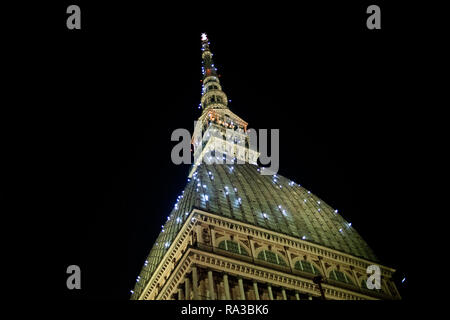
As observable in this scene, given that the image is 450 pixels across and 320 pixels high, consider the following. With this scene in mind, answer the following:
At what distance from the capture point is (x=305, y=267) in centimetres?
4819

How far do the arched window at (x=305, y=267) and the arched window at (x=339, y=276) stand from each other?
214 centimetres

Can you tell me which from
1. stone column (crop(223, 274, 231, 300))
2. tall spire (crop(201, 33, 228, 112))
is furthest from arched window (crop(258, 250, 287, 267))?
tall spire (crop(201, 33, 228, 112))

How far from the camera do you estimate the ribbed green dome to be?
49906mm

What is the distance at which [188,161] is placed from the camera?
79312 millimetres

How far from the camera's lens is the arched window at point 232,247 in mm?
44594

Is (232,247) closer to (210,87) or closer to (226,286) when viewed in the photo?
(226,286)

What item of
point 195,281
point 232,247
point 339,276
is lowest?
point 339,276

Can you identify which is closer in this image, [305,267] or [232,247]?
[232,247]

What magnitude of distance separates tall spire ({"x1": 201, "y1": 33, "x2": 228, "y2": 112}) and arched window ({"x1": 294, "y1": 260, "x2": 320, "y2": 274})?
39801 millimetres

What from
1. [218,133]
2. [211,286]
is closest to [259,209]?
[211,286]

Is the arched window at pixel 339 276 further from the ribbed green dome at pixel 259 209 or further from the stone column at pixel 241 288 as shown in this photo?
the stone column at pixel 241 288

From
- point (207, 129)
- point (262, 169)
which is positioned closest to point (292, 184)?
point (262, 169)

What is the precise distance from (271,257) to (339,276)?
8605mm

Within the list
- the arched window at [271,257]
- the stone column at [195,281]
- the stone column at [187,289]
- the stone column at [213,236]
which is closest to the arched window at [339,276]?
the arched window at [271,257]
